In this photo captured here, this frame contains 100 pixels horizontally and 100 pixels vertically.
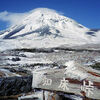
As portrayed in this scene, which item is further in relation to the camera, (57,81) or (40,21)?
(40,21)

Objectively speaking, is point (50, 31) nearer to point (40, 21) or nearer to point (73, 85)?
point (40, 21)

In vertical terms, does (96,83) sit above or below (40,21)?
below

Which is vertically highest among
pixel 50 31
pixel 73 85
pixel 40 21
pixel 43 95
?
pixel 40 21

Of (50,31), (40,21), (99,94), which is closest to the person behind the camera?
(99,94)

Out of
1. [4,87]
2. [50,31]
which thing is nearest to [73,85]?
[4,87]

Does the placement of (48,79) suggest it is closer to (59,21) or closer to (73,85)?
(73,85)

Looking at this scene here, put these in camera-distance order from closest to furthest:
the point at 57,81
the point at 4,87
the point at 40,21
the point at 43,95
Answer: the point at 57,81 → the point at 43,95 → the point at 4,87 → the point at 40,21

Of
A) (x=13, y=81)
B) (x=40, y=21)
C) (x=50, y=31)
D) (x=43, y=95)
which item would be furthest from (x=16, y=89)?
(x=40, y=21)
